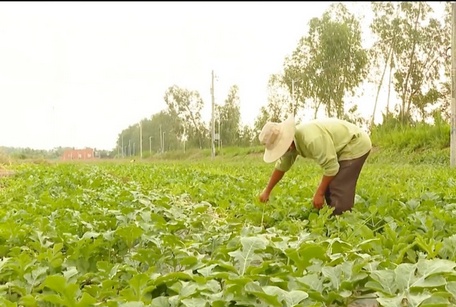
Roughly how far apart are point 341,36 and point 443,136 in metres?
14.5

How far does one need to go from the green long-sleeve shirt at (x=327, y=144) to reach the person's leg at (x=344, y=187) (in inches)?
3.2

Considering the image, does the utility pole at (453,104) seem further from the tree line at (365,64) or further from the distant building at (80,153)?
the distant building at (80,153)

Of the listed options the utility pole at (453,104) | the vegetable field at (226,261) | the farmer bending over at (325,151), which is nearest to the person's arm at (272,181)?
the farmer bending over at (325,151)

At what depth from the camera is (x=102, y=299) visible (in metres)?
2.52

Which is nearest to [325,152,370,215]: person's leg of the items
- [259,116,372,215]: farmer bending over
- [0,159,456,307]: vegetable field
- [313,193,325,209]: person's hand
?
[259,116,372,215]: farmer bending over

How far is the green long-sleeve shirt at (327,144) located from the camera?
4996 mm

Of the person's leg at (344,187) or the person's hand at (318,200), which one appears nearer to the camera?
the person's hand at (318,200)

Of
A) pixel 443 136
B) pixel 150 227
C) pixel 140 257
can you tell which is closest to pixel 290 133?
pixel 150 227

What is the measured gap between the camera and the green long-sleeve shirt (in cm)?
500

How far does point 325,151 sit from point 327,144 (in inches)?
2.7

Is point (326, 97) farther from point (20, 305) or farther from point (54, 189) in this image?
point (20, 305)

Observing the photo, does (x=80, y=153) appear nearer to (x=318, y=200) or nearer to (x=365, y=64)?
(x=365, y=64)

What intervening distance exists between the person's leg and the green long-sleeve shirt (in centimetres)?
8

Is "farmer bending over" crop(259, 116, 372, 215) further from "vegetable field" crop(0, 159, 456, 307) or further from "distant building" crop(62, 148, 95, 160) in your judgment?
"distant building" crop(62, 148, 95, 160)
